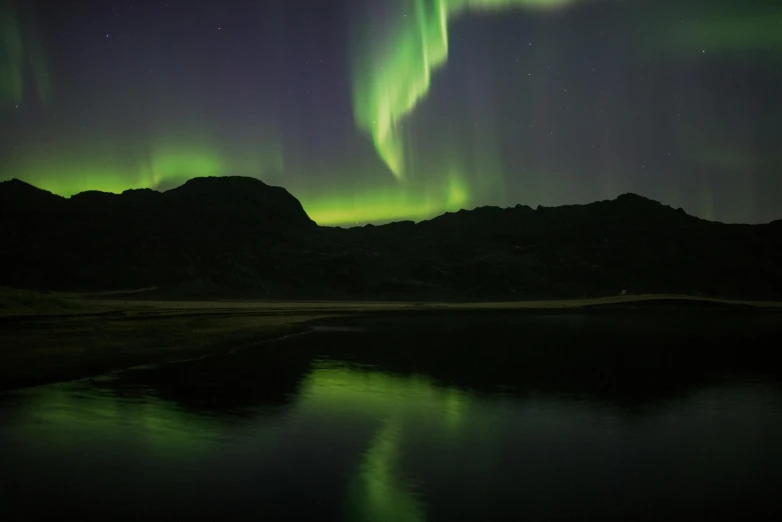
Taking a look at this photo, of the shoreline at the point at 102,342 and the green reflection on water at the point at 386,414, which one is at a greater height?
the shoreline at the point at 102,342

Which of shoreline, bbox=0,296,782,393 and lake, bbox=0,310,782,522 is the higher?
shoreline, bbox=0,296,782,393

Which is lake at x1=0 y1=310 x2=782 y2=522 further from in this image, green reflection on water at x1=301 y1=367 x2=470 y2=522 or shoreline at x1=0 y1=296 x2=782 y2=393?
shoreline at x1=0 y1=296 x2=782 y2=393

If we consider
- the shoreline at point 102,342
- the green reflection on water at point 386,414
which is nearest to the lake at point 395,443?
the green reflection on water at point 386,414

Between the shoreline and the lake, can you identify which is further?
the shoreline

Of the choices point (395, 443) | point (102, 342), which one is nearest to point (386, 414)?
point (395, 443)

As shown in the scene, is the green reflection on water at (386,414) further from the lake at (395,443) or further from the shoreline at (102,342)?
the shoreline at (102,342)

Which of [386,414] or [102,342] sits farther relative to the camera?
[102,342]

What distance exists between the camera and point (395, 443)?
18641 mm

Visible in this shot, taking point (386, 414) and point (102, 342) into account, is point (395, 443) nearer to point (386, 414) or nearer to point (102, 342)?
point (386, 414)

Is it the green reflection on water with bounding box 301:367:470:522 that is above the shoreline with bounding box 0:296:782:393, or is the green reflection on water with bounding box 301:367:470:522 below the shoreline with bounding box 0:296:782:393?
below

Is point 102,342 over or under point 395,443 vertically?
over

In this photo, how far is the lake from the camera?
13133mm

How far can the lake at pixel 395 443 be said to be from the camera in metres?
13.1

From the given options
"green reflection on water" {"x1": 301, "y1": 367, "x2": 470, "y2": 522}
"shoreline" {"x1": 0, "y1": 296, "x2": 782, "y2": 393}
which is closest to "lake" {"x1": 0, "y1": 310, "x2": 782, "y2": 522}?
"green reflection on water" {"x1": 301, "y1": 367, "x2": 470, "y2": 522}
